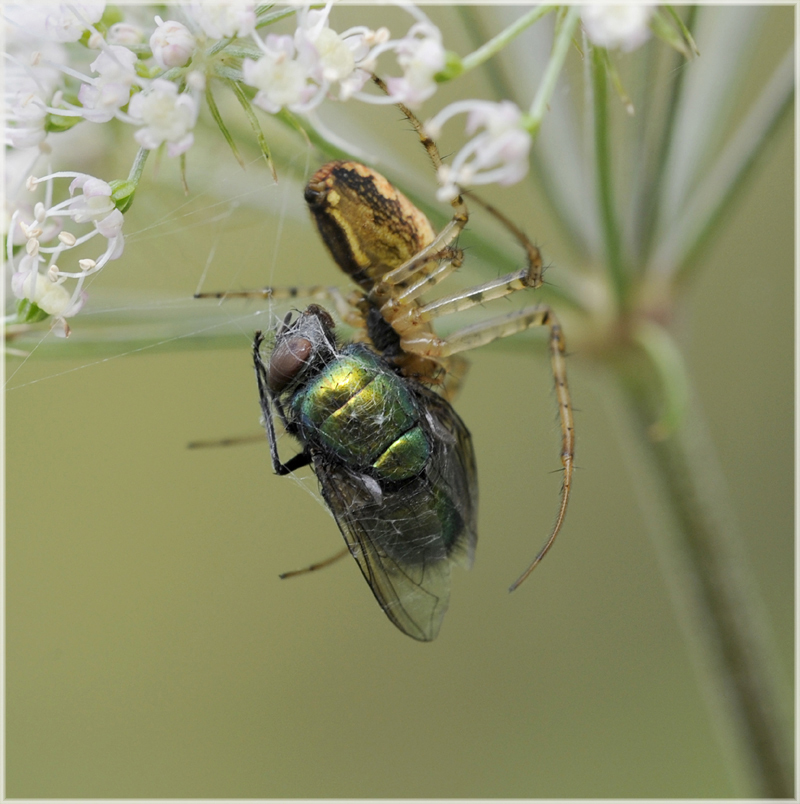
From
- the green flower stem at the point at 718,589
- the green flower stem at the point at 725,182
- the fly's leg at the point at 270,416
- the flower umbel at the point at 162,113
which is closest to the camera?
the flower umbel at the point at 162,113

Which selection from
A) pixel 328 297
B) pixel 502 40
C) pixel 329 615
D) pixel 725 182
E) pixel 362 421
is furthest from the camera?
pixel 329 615

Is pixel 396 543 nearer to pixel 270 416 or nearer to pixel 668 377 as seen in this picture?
pixel 270 416

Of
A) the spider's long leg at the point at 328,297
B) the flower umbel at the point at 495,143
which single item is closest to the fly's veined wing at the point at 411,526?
the spider's long leg at the point at 328,297

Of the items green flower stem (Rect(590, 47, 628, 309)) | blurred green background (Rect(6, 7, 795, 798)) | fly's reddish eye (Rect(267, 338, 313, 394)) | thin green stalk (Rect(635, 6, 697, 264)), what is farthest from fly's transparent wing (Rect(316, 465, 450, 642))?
blurred green background (Rect(6, 7, 795, 798))

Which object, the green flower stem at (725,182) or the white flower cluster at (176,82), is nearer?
the white flower cluster at (176,82)

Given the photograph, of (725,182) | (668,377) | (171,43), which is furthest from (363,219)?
(725,182)

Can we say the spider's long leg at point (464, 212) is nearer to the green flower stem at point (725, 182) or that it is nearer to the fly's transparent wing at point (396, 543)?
the fly's transparent wing at point (396, 543)
